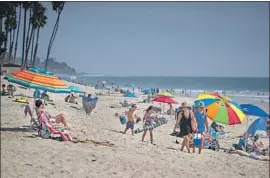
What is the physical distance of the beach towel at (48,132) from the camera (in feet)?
26.6

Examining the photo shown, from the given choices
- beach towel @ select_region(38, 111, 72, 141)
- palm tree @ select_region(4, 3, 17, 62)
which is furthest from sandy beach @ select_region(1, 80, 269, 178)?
palm tree @ select_region(4, 3, 17, 62)

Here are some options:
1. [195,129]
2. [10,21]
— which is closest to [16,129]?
[195,129]

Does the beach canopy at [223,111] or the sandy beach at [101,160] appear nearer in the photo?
the sandy beach at [101,160]

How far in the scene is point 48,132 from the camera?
26.8 ft

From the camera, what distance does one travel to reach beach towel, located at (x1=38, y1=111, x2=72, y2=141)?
319 inches

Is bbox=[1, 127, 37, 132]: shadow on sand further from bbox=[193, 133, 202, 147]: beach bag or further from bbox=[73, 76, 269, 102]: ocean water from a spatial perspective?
bbox=[73, 76, 269, 102]: ocean water

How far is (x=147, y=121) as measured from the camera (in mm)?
10422

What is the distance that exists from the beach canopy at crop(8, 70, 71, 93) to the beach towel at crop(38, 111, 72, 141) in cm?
→ 84

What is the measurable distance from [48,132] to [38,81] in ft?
5.26

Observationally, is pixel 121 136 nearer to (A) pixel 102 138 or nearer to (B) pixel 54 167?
(A) pixel 102 138

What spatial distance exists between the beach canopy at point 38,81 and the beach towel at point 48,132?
0.84 metres

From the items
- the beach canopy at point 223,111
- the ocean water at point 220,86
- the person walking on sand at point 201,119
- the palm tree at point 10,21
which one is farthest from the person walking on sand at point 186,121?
the ocean water at point 220,86

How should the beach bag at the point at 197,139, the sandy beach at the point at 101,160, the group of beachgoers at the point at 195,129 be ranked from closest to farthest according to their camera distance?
the sandy beach at the point at 101,160, the group of beachgoers at the point at 195,129, the beach bag at the point at 197,139

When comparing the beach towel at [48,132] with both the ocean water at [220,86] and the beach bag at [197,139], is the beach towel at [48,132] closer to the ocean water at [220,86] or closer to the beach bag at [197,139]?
the beach bag at [197,139]
